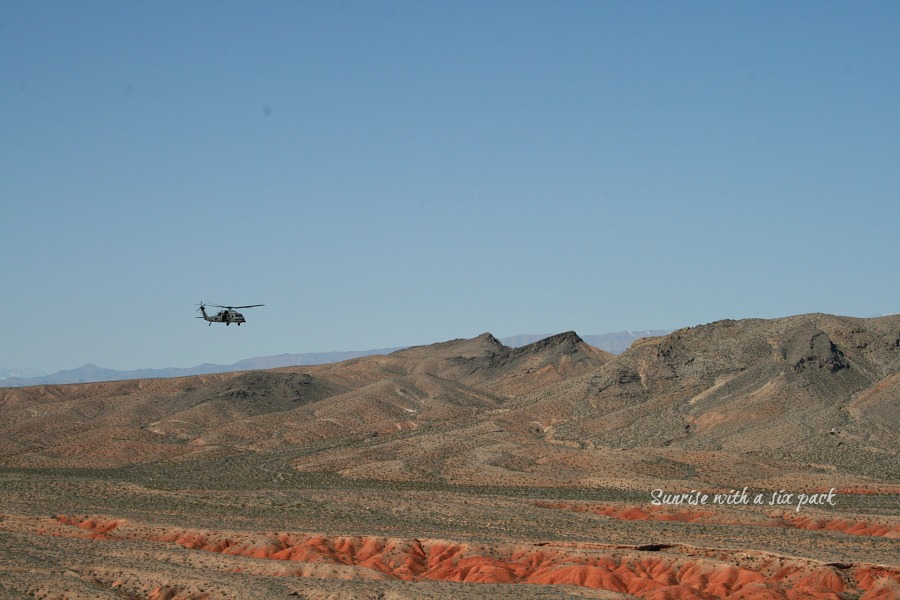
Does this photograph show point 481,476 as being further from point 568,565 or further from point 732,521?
point 568,565

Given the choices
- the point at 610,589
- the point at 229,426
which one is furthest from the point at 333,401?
the point at 610,589

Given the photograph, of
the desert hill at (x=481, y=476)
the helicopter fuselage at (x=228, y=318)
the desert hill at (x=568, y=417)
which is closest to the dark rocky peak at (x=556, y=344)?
the desert hill at (x=481, y=476)

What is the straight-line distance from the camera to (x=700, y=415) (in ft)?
287

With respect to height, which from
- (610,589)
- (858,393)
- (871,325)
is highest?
(871,325)

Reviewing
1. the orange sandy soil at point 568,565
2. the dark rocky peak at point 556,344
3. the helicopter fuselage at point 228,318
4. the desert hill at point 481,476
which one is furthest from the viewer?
the dark rocky peak at point 556,344

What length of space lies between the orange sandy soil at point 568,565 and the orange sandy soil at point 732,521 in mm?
9813

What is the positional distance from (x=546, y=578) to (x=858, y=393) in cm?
5301

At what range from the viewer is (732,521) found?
169ft

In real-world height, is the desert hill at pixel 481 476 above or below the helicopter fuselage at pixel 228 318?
below

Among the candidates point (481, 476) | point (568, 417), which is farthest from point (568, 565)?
point (568, 417)

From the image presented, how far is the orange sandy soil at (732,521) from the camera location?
159ft

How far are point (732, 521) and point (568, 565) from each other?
1466 cm

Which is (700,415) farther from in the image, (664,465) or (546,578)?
(546,578)

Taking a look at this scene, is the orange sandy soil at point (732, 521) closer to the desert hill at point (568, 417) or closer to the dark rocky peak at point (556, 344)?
the desert hill at point (568, 417)
